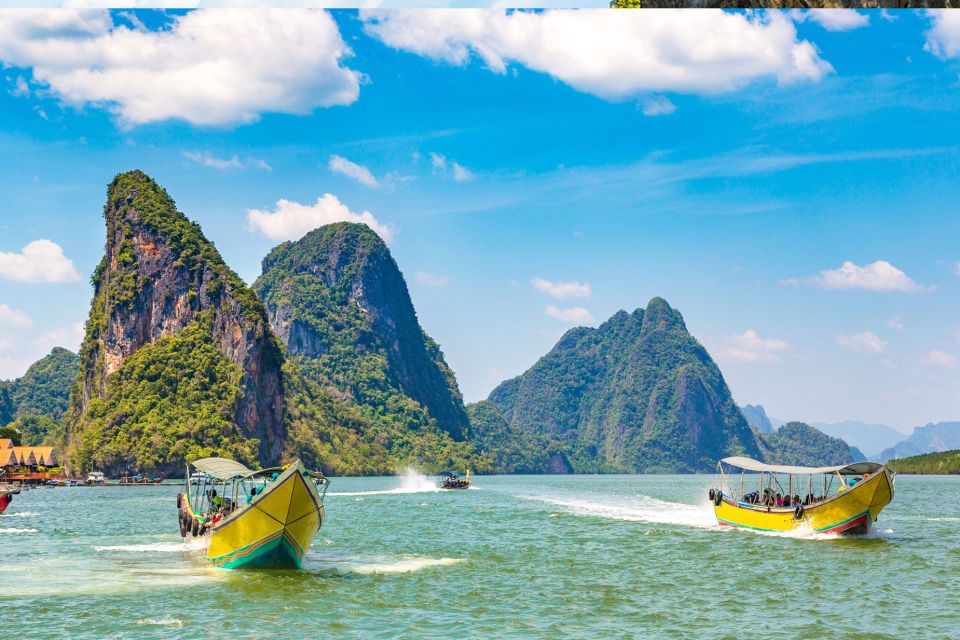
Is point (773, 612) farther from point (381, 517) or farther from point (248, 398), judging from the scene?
point (248, 398)

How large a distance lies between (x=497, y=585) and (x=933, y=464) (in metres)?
116

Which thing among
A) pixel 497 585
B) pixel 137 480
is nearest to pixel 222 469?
pixel 497 585

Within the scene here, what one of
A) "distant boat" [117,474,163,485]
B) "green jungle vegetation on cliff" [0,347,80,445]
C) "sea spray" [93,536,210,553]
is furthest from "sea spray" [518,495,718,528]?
"green jungle vegetation on cliff" [0,347,80,445]

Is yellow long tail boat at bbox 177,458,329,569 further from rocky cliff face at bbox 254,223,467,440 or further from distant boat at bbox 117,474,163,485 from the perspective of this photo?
rocky cliff face at bbox 254,223,467,440

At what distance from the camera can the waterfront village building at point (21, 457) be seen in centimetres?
8538

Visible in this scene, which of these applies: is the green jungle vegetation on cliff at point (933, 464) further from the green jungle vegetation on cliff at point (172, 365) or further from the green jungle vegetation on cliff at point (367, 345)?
the green jungle vegetation on cliff at point (172, 365)

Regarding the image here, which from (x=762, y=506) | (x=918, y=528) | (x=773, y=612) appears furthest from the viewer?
(x=918, y=528)

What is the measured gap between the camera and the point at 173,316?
354 feet

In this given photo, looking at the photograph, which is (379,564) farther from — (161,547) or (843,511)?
(843,511)

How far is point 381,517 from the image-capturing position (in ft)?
134

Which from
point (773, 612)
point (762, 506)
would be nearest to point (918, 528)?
point (762, 506)

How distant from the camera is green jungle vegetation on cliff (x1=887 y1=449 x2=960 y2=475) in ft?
393

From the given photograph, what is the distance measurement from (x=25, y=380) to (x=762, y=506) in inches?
5698

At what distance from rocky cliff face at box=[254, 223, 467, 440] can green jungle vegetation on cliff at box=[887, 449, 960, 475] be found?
76262 mm
